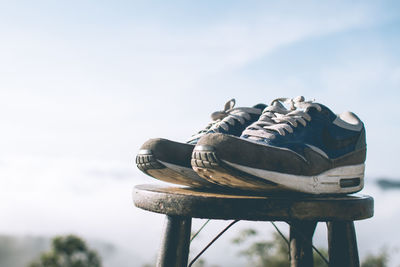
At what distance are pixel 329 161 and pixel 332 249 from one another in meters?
0.36

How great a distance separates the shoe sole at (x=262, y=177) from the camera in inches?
50.9

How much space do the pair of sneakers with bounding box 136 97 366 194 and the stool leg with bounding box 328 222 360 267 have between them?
0.47 feet

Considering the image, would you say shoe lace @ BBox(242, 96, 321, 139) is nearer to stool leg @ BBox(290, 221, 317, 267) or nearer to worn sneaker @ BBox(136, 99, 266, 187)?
worn sneaker @ BBox(136, 99, 266, 187)

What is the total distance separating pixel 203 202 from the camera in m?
1.30

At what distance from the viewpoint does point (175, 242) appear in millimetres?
1432

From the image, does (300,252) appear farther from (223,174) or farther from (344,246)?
(223,174)

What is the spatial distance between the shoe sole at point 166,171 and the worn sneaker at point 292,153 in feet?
0.61

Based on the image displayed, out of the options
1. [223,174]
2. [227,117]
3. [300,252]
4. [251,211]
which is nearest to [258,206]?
[251,211]

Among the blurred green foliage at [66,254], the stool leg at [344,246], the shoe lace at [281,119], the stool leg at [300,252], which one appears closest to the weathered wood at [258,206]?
the stool leg at [344,246]

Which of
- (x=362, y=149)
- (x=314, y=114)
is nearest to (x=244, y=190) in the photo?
(x=314, y=114)

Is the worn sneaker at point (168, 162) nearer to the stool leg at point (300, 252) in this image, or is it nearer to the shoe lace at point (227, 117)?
the shoe lace at point (227, 117)

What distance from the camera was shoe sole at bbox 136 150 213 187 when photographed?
1.51m

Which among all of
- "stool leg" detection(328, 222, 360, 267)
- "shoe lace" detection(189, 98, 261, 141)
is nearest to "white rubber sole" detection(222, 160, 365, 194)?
"stool leg" detection(328, 222, 360, 267)

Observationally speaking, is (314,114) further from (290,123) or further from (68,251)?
(68,251)
